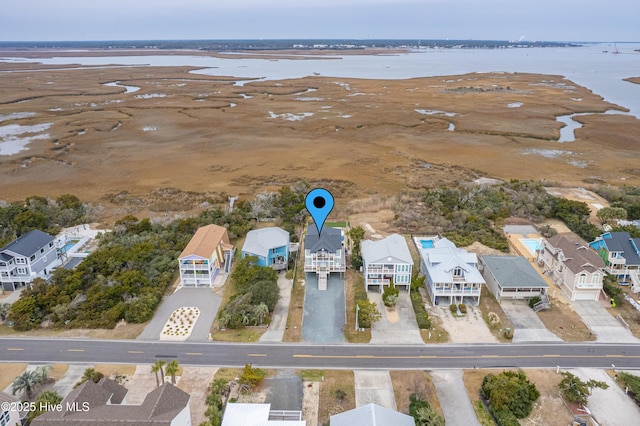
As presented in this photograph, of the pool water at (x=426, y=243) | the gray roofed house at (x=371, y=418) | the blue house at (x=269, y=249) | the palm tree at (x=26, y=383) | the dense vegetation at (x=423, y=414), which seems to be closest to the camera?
the gray roofed house at (x=371, y=418)

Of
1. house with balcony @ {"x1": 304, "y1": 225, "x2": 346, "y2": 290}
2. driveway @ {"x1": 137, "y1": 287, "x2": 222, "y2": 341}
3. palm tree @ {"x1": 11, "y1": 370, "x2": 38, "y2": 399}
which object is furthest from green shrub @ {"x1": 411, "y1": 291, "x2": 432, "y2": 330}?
palm tree @ {"x1": 11, "y1": 370, "x2": 38, "y2": 399}

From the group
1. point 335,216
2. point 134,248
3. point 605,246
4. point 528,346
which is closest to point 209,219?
point 134,248

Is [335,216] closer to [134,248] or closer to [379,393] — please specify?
[134,248]

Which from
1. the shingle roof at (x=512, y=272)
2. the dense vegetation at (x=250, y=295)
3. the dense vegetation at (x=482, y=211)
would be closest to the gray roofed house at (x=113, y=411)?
the dense vegetation at (x=250, y=295)

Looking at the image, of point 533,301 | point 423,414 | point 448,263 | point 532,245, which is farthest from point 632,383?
point 532,245

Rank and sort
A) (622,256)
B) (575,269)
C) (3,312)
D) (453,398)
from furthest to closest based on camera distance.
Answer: (622,256) → (575,269) → (3,312) → (453,398)

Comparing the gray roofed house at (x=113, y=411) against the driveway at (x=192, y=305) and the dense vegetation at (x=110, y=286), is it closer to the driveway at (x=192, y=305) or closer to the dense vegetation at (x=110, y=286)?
the driveway at (x=192, y=305)

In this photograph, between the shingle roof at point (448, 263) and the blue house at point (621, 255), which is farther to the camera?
the blue house at point (621, 255)

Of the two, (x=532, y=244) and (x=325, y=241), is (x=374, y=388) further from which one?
(x=532, y=244)
